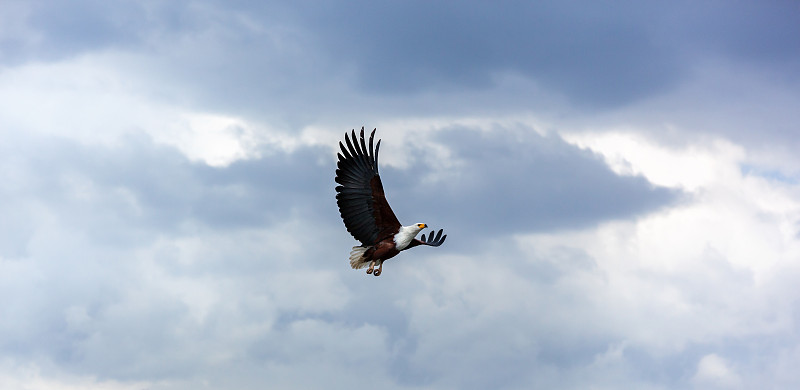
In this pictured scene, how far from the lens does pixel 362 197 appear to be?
48156 mm

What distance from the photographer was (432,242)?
164ft

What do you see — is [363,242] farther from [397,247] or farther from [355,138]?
[355,138]

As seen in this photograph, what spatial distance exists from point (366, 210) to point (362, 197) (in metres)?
0.58

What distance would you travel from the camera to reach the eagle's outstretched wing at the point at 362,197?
48.1 metres

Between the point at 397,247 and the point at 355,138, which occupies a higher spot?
the point at 355,138

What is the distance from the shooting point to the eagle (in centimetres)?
4794

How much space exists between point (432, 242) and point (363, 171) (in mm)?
4614

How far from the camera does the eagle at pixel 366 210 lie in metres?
47.9

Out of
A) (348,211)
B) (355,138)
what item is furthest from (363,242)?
(355,138)

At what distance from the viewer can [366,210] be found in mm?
48156

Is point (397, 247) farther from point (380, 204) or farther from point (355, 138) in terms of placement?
point (355, 138)

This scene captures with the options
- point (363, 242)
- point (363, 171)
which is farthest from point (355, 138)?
point (363, 242)

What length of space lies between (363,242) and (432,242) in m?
3.39

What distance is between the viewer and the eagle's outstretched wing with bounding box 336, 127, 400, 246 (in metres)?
48.1
